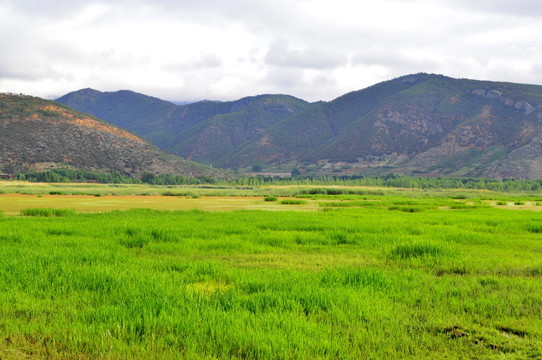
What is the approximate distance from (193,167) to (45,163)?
51.5m

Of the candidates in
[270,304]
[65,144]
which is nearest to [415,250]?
[270,304]

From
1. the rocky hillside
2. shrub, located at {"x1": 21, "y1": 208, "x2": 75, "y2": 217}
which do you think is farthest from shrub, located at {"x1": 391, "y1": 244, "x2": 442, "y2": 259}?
the rocky hillside

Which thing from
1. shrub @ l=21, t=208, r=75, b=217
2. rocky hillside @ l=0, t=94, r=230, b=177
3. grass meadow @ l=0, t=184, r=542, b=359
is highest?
rocky hillside @ l=0, t=94, r=230, b=177

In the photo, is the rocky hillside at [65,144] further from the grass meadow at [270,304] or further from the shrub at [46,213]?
the grass meadow at [270,304]

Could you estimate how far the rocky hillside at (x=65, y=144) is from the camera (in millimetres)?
110562

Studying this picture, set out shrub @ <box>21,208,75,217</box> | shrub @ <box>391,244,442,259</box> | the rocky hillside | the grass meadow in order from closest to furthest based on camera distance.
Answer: the grass meadow → shrub @ <box>391,244,442,259</box> → shrub @ <box>21,208,75,217</box> → the rocky hillside

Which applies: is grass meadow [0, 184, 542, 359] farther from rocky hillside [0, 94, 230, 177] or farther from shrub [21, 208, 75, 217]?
rocky hillside [0, 94, 230, 177]

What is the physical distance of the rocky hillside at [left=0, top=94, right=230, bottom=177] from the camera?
11056 centimetres

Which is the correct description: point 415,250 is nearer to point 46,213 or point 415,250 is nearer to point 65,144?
point 46,213

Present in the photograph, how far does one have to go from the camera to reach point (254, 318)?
5.76m

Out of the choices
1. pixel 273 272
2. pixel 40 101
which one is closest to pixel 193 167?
pixel 40 101

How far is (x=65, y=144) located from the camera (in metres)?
121

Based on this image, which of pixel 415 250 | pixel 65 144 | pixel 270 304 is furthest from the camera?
pixel 65 144

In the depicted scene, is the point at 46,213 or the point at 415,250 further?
the point at 46,213
